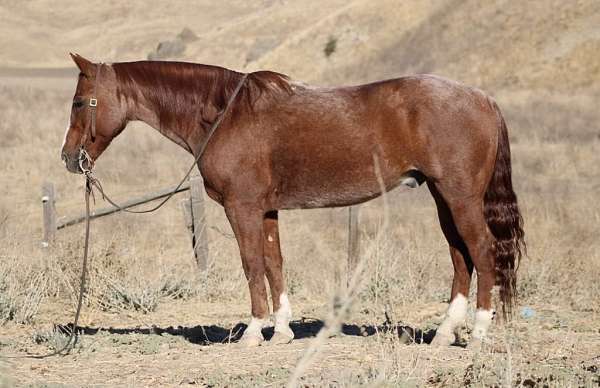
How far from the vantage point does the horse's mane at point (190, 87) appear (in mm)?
7129

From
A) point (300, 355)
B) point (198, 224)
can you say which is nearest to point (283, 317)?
point (300, 355)

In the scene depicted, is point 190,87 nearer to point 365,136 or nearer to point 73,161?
point 73,161

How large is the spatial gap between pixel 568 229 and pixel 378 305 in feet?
15.8

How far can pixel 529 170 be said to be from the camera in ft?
58.8

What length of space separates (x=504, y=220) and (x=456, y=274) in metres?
0.55

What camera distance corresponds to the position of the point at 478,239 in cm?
688

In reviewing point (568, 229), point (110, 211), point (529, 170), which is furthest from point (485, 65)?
point (110, 211)

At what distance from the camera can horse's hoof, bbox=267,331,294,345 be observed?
7064mm

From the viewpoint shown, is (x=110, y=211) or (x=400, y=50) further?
(x=400, y=50)

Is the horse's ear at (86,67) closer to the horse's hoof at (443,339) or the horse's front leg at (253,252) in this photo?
the horse's front leg at (253,252)

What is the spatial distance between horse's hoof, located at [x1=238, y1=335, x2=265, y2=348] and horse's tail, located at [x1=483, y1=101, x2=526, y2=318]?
5.82ft

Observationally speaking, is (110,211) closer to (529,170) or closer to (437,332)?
(437,332)

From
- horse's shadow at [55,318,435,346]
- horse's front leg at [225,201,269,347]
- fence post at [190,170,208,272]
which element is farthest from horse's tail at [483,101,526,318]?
fence post at [190,170,208,272]

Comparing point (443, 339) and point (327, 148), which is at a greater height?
point (327, 148)
